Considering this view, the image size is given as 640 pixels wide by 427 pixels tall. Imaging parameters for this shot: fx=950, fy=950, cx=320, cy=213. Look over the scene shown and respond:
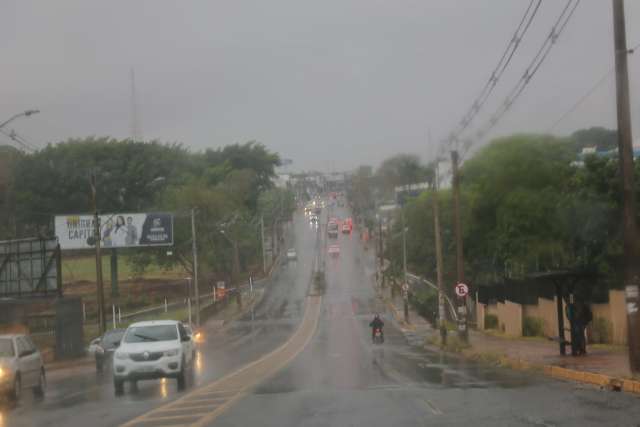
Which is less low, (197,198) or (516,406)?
(197,198)

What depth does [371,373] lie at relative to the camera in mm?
27984

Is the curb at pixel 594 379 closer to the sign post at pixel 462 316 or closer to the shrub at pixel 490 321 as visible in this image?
the sign post at pixel 462 316

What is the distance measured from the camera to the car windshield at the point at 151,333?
25375 millimetres

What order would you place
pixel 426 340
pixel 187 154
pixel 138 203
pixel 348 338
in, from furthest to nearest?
pixel 187 154 < pixel 138 203 < pixel 348 338 < pixel 426 340

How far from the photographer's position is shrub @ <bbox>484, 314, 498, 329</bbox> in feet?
180

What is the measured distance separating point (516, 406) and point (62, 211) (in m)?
83.5

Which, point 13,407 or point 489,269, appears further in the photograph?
point 489,269

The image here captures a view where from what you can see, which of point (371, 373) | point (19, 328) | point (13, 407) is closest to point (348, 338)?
point (19, 328)

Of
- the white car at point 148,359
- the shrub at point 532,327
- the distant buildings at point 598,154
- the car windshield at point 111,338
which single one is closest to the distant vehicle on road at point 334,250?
the distant buildings at point 598,154

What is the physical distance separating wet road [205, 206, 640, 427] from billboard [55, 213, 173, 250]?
151 ft

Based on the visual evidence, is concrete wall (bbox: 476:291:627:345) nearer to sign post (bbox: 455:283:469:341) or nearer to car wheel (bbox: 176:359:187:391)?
sign post (bbox: 455:283:469:341)

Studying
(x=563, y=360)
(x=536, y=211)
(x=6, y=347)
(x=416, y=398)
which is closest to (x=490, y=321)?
(x=536, y=211)

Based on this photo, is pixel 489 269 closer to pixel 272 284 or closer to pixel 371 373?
pixel 272 284

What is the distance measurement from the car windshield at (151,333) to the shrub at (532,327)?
22001mm
